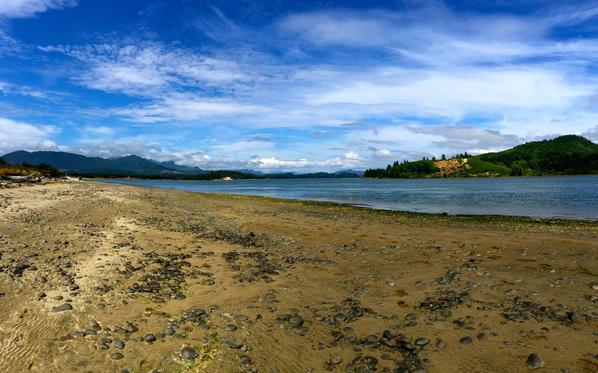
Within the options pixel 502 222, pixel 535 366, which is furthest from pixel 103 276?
pixel 502 222

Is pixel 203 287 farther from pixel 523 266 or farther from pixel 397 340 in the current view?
pixel 523 266

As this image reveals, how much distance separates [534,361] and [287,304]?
6953mm

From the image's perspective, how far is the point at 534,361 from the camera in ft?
26.3

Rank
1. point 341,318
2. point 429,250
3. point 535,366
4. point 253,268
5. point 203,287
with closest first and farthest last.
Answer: point 535,366 → point 341,318 → point 203,287 → point 253,268 → point 429,250

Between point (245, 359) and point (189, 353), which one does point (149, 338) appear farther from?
point (245, 359)

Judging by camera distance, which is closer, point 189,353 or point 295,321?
point 189,353

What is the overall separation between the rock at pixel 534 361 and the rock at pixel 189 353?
7.46 meters

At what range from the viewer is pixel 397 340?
369 inches

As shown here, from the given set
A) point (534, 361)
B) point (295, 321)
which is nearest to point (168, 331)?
point (295, 321)

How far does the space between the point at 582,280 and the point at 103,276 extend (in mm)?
18257

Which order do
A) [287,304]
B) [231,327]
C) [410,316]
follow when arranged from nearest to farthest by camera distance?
[231,327] → [410,316] → [287,304]

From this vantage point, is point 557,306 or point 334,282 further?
point 334,282

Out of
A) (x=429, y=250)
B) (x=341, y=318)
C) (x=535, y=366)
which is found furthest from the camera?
(x=429, y=250)

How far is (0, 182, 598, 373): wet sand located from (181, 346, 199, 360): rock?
0.14 feet
